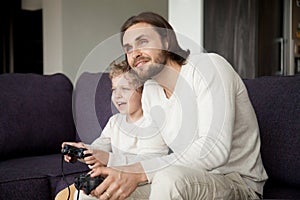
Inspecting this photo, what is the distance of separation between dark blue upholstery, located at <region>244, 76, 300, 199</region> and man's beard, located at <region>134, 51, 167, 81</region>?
502mm

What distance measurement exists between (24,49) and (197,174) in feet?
16.2

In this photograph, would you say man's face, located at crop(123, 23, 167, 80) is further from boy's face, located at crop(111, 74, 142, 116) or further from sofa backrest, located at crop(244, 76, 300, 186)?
sofa backrest, located at crop(244, 76, 300, 186)

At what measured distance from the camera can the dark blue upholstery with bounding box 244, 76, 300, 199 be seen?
1.69 meters

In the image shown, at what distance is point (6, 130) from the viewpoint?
7.66 feet

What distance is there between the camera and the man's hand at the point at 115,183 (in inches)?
48.9

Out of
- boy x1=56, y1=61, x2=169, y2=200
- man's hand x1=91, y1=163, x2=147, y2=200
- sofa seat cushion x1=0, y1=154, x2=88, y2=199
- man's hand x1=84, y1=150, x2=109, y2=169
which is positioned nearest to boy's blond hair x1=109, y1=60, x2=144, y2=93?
boy x1=56, y1=61, x2=169, y2=200

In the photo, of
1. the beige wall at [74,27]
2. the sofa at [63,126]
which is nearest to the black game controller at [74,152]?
the sofa at [63,126]

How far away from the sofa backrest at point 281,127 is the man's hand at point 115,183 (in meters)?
0.64

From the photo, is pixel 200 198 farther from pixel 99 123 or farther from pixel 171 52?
pixel 99 123

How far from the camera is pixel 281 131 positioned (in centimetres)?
173

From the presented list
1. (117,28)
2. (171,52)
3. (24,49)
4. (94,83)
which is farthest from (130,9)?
(171,52)

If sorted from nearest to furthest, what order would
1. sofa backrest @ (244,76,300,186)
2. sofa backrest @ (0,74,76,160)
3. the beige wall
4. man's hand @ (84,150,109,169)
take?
1. man's hand @ (84,150,109,169)
2. sofa backrest @ (244,76,300,186)
3. sofa backrest @ (0,74,76,160)
4. the beige wall

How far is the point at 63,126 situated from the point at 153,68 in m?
1.21

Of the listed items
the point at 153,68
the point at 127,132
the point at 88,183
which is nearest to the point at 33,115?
the point at 127,132
